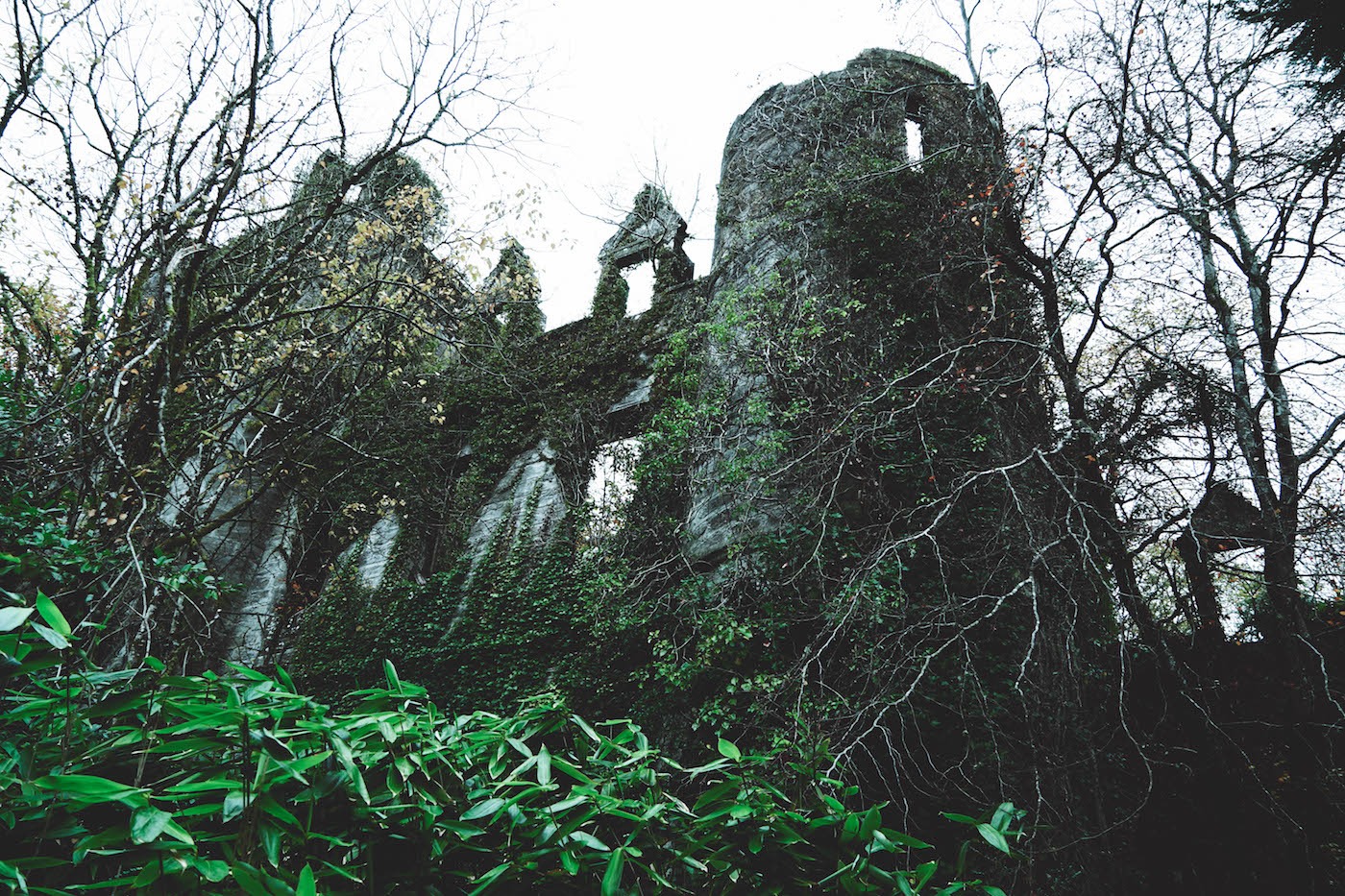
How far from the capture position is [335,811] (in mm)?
1192

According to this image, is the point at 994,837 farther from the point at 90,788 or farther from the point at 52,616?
the point at 52,616

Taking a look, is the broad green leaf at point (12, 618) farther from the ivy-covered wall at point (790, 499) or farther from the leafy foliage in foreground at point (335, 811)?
the ivy-covered wall at point (790, 499)

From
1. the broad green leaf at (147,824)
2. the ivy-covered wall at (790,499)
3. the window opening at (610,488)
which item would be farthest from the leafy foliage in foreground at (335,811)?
the window opening at (610,488)

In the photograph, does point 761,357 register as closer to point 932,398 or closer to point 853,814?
point 932,398

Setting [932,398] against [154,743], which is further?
[932,398]

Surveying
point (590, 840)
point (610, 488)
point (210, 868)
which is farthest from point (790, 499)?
point (210, 868)

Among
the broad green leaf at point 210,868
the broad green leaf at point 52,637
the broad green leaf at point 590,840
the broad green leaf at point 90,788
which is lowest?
the broad green leaf at point 590,840

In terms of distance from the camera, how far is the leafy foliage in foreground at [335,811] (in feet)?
3.30

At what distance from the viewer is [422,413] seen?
1034cm

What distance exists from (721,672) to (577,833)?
4344 millimetres

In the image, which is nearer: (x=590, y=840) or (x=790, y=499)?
(x=590, y=840)

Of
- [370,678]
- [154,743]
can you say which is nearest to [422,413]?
[370,678]

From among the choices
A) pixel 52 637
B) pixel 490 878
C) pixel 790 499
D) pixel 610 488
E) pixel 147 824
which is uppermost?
pixel 610 488

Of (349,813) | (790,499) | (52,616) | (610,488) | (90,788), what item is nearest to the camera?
(90,788)
